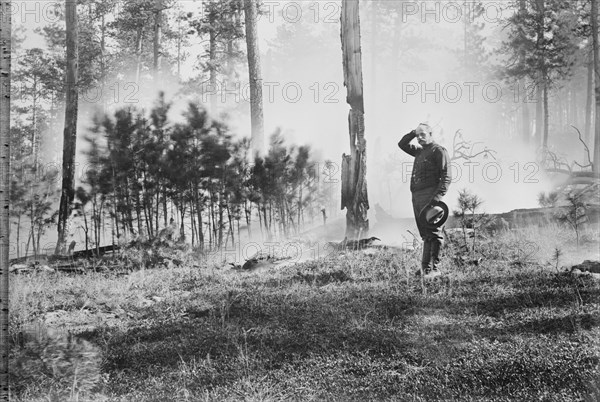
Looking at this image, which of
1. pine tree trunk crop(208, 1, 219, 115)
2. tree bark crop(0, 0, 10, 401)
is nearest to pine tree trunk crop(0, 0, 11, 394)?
tree bark crop(0, 0, 10, 401)

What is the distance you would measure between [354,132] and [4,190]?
387 inches

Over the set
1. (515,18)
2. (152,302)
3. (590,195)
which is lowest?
(152,302)

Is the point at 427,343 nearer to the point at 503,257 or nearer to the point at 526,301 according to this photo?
the point at 526,301

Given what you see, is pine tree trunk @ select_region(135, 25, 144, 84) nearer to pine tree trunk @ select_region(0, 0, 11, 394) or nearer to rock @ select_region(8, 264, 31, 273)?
rock @ select_region(8, 264, 31, 273)

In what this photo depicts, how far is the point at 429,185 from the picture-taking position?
824cm

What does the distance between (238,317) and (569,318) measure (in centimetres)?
389

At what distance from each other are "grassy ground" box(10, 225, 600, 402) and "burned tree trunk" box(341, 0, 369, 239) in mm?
4018

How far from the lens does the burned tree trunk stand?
12.6 meters

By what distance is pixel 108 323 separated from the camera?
6.37 m

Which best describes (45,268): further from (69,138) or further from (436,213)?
(436,213)

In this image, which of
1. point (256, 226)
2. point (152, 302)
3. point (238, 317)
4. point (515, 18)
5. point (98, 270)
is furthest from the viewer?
point (515, 18)

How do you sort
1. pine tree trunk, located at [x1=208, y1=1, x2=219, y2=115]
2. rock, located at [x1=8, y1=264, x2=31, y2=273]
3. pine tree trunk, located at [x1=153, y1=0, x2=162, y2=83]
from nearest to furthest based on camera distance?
rock, located at [x1=8, y1=264, x2=31, y2=273]
pine tree trunk, located at [x1=208, y1=1, x2=219, y2=115]
pine tree trunk, located at [x1=153, y1=0, x2=162, y2=83]

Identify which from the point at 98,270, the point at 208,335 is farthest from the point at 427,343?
the point at 98,270

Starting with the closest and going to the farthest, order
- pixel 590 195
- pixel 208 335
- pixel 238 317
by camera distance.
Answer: pixel 208 335, pixel 238 317, pixel 590 195
